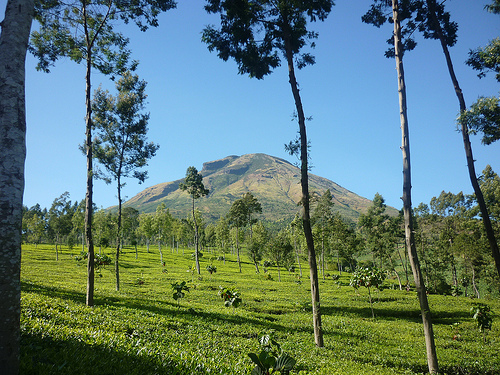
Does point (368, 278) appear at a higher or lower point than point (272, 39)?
lower

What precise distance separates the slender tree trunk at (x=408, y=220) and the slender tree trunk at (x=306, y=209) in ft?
13.2

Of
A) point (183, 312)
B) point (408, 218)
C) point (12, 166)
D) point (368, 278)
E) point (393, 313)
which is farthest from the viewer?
point (393, 313)

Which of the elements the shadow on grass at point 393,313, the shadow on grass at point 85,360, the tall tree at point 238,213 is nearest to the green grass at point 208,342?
the shadow on grass at point 85,360

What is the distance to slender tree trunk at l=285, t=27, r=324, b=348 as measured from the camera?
39.1 feet

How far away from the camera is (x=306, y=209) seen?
12680 mm

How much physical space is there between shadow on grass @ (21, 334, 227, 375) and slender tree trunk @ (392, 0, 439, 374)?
8.23 metres

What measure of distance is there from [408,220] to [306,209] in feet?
14.4

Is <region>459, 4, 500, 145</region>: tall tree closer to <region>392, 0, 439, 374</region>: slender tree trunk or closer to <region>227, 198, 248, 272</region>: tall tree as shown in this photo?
<region>392, 0, 439, 374</region>: slender tree trunk

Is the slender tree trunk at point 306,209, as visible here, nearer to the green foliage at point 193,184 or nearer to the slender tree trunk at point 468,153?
the slender tree trunk at point 468,153

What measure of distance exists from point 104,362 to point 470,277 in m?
69.8

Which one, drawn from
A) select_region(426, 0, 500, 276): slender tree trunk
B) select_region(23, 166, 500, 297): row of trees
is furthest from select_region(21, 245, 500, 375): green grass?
select_region(23, 166, 500, 297): row of trees

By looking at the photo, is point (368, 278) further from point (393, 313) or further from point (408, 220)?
point (408, 220)

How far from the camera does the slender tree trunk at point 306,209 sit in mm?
11922

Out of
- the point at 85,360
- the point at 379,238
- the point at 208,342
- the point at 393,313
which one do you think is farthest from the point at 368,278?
the point at 379,238
